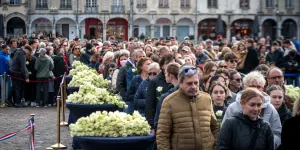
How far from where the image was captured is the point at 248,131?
678cm

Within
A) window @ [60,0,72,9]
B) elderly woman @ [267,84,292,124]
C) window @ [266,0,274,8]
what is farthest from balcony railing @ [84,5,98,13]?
elderly woman @ [267,84,292,124]

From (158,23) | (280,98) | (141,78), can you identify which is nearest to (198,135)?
(280,98)

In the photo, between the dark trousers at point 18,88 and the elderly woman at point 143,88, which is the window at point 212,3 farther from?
the elderly woman at point 143,88

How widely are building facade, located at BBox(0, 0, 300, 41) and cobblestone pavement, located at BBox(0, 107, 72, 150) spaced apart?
136 ft

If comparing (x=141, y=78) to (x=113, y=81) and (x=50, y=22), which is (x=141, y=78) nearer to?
(x=113, y=81)

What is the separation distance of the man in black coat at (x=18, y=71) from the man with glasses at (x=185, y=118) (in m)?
13.1

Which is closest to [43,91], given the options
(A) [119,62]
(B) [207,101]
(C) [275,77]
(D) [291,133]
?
(A) [119,62]

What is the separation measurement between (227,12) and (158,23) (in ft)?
21.9

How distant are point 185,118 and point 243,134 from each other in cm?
72

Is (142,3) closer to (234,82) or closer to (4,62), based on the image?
(4,62)

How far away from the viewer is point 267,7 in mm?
62156

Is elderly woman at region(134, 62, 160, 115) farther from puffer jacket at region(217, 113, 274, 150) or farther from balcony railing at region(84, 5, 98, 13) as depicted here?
balcony railing at region(84, 5, 98, 13)

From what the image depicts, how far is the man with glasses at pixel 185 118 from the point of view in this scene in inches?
282

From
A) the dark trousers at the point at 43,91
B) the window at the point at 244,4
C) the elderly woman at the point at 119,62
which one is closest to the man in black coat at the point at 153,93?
the elderly woman at the point at 119,62
